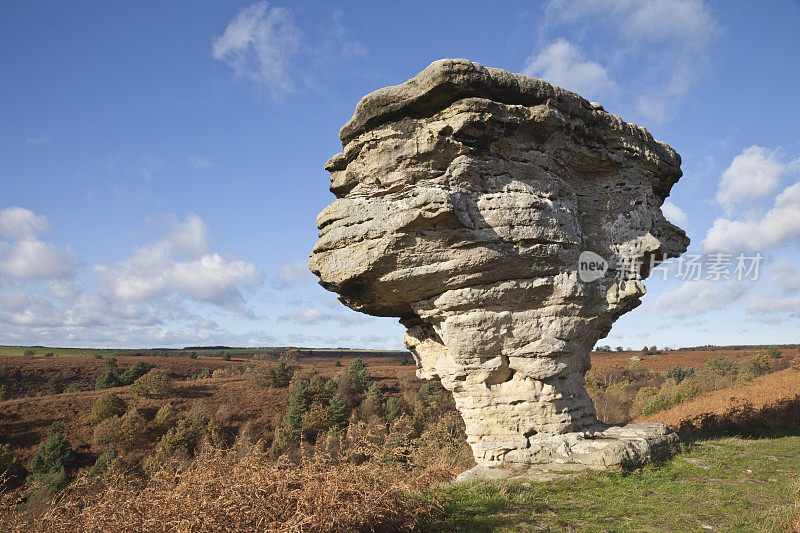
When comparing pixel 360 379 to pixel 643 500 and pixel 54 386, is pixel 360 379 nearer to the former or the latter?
pixel 54 386

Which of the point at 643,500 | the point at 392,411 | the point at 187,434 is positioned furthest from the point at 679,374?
the point at 187,434

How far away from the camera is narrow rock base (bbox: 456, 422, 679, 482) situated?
9.00 meters

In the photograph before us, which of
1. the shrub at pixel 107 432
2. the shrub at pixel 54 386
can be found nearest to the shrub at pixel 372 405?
the shrub at pixel 107 432

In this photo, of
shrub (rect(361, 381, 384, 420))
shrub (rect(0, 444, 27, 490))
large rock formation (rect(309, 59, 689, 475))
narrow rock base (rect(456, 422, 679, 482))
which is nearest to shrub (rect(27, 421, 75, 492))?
shrub (rect(0, 444, 27, 490))

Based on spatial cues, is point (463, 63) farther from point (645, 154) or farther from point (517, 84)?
point (645, 154)

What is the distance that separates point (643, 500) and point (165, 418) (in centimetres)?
4223

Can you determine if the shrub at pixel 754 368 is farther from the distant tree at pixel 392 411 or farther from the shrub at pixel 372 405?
the shrub at pixel 372 405

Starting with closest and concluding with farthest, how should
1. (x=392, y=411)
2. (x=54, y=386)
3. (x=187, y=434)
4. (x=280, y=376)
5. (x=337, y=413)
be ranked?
(x=187, y=434) → (x=392, y=411) → (x=337, y=413) → (x=54, y=386) → (x=280, y=376)

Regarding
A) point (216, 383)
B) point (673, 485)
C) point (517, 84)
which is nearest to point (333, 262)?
point (517, 84)

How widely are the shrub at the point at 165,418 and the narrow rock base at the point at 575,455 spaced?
3885 centimetres

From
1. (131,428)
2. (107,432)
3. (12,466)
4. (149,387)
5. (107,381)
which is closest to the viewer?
(12,466)

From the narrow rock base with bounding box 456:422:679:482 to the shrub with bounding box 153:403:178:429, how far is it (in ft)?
127

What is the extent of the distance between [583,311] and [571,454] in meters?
3.51

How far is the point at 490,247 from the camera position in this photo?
9.60m
